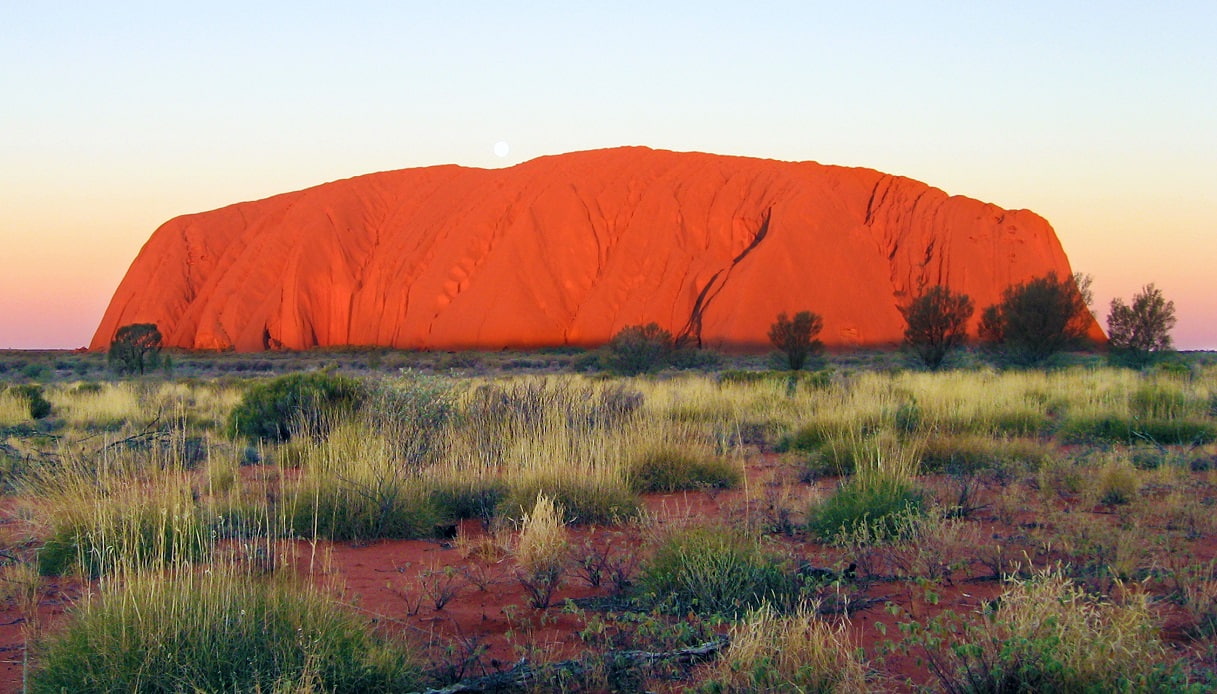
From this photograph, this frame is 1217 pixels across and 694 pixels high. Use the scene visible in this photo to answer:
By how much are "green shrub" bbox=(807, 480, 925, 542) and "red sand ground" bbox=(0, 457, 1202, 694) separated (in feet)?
0.72

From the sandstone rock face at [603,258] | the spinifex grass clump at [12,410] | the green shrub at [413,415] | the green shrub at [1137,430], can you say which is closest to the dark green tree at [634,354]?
the spinifex grass clump at [12,410]

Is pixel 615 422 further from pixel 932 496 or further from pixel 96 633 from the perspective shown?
pixel 96 633

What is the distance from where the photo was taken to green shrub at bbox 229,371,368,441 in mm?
11141

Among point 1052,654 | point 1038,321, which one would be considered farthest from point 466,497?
point 1038,321

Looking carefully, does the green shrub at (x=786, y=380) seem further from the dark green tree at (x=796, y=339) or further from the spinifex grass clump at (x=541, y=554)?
the dark green tree at (x=796, y=339)

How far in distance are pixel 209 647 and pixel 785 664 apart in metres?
1.98

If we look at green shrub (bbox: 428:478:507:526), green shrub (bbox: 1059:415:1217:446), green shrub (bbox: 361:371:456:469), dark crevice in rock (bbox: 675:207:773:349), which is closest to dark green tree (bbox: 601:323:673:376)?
green shrub (bbox: 361:371:456:469)

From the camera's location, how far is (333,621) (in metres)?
3.36

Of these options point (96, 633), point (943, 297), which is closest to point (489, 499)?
point (96, 633)

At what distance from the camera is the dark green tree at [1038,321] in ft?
88.2

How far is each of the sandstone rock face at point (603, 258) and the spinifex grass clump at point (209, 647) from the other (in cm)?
4814

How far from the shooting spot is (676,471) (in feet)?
26.2

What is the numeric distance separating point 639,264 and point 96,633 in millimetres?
54003

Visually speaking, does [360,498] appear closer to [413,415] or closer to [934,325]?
[413,415]
